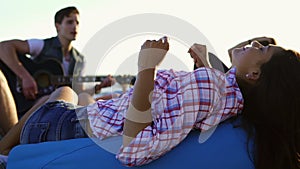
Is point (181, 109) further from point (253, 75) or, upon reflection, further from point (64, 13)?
point (64, 13)

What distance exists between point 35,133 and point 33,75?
2007mm

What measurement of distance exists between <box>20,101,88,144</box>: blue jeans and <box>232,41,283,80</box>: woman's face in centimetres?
53

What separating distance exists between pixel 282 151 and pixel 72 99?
3.05 ft

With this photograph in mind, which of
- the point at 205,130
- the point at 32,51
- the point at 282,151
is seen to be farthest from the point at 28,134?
the point at 32,51

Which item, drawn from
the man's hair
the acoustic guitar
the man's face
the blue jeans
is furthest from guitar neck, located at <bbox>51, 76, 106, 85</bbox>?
the blue jeans

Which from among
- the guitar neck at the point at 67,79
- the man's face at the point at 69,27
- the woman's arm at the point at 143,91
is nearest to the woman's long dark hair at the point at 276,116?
the woman's arm at the point at 143,91

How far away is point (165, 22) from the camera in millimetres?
1602

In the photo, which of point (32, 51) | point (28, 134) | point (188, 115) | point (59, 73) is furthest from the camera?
point (59, 73)

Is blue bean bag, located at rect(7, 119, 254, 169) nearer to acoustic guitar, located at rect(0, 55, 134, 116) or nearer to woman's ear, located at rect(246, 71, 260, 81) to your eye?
woman's ear, located at rect(246, 71, 260, 81)

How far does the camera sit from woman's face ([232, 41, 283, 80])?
1.45 m

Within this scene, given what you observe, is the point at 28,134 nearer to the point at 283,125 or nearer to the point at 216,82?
the point at 216,82

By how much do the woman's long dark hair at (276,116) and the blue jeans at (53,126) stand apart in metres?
0.54

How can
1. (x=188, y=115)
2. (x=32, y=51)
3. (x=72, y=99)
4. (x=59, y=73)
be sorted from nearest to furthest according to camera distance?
(x=188, y=115)
(x=72, y=99)
(x=32, y=51)
(x=59, y=73)

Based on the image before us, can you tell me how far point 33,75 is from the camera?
11.5 feet
